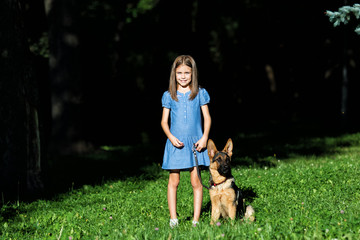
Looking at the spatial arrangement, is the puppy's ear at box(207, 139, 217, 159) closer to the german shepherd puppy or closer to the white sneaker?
the german shepherd puppy

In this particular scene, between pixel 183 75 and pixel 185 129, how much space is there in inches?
28.4

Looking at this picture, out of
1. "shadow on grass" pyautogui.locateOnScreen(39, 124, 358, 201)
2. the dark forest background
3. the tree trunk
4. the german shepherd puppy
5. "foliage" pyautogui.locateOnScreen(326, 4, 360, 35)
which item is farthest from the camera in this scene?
"shadow on grass" pyautogui.locateOnScreen(39, 124, 358, 201)

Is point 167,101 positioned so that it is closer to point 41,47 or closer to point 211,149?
point 211,149

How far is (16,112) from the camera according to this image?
8.70 meters

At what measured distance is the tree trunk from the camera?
28.3 feet

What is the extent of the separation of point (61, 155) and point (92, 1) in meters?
9.63

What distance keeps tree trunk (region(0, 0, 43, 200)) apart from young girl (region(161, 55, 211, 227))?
4322 millimetres

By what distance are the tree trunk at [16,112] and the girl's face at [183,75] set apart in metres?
4.46

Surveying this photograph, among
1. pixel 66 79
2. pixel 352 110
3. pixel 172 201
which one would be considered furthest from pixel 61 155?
pixel 352 110

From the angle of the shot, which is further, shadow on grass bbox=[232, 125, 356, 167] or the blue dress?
shadow on grass bbox=[232, 125, 356, 167]

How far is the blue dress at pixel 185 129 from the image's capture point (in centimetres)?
547

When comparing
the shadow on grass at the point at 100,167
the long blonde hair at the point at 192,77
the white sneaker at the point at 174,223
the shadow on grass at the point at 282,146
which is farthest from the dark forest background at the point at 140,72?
the white sneaker at the point at 174,223

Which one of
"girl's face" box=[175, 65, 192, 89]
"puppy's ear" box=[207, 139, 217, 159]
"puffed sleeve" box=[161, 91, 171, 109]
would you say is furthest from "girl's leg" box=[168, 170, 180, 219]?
"girl's face" box=[175, 65, 192, 89]

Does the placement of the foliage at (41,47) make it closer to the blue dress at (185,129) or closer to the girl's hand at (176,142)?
the blue dress at (185,129)
